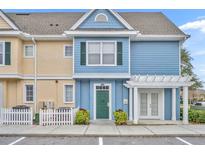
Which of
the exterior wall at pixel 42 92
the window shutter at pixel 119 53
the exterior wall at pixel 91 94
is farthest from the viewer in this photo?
the exterior wall at pixel 42 92

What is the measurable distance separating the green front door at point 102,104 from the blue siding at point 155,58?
2.63 meters

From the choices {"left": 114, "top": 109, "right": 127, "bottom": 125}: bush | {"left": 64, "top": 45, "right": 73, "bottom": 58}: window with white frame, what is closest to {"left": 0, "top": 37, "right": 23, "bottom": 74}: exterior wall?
{"left": 64, "top": 45, "right": 73, "bottom": 58}: window with white frame

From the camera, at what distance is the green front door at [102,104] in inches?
879

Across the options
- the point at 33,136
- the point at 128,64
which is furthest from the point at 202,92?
the point at 33,136

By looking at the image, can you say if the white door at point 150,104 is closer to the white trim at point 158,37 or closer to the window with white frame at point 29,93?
the white trim at point 158,37

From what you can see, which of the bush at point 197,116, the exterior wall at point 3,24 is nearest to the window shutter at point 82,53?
the exterior wall at point 3,24

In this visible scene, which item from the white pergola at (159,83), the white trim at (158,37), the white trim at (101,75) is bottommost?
the white pergola at (159,83)

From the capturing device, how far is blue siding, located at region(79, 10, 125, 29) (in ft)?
71.1

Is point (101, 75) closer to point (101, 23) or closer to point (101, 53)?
point (101, 53)

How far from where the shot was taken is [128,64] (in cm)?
2175

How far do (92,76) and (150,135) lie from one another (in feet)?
25.2

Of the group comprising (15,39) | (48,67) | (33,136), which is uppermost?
(15,39)
